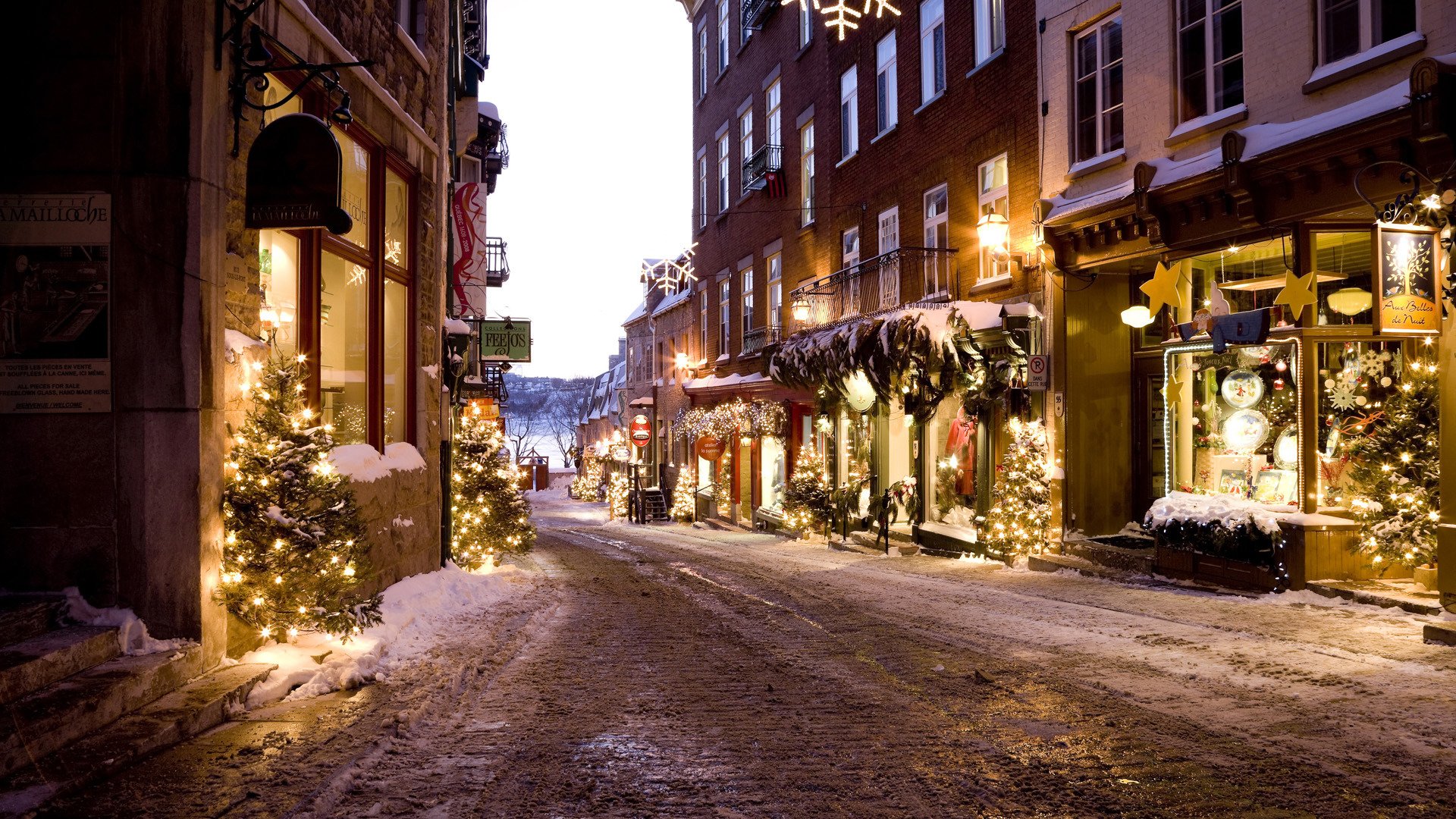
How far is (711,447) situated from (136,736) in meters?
23.5

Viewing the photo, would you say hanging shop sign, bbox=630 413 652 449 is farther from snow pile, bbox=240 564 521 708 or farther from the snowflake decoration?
the snowflake decoration

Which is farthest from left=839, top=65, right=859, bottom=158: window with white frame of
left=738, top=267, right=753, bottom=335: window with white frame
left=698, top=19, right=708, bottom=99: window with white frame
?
left=698, top=19, right=708, bottom=99: window with white frame

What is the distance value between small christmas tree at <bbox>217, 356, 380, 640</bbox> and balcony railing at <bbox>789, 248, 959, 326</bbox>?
11.5 m

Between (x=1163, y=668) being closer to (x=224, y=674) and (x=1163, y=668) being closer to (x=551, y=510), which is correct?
(x=224, y=674)

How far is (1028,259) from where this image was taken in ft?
47.6

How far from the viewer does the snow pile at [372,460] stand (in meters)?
8.44

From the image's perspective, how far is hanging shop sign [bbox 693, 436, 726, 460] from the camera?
92.6 ft

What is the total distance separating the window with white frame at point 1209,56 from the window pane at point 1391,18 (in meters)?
1.58

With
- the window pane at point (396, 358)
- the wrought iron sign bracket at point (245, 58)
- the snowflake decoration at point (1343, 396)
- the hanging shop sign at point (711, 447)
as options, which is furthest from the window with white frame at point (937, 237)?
the hanging shop sign at point (711, 447)

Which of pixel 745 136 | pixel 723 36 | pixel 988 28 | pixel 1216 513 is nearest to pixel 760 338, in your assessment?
pixel 745 136

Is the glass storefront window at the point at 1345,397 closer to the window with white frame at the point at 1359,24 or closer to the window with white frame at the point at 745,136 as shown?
the window with white frame at the point at 1359,24

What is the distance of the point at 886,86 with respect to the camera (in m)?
19.5

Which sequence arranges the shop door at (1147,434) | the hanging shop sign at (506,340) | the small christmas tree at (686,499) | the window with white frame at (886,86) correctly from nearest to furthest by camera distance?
the shop door at (1147,434), the window with white frame at (886,86), the hanging shop sign at (506,340), the small christmas tree at (686,499)

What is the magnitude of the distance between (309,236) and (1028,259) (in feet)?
32.7
